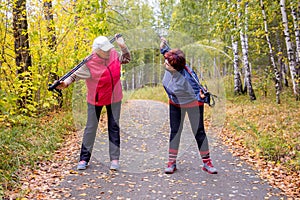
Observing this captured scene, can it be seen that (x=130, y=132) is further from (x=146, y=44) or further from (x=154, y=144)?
(x=146, y=44)

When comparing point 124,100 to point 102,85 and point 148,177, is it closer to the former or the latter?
point 102,85

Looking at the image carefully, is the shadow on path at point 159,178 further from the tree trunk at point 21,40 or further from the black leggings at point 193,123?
the tree trunk at point 21,40

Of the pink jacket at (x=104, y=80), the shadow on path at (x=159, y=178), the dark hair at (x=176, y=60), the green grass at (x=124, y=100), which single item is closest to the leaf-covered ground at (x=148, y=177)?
the shadow on path at (x=159, y=178)

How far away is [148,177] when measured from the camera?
17.4 ft

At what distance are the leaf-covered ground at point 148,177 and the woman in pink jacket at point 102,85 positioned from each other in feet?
1.27

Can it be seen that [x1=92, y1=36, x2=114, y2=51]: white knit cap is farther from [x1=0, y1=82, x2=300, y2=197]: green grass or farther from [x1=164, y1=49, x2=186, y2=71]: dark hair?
[x1=0, y1=82, x2=300, y2=197]: green grass

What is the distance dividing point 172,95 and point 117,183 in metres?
1.56

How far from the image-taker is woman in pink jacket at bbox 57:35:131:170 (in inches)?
212

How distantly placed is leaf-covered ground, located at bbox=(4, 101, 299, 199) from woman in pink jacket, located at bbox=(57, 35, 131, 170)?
388mm

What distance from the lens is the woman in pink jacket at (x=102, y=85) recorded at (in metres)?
5.38

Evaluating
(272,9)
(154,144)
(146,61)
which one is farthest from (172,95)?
(272,9)

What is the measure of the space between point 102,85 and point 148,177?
5.27 feet

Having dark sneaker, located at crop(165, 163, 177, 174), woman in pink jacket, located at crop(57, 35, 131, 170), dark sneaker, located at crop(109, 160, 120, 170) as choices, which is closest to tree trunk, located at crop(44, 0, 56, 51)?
woman in pink jacket, located at crop(57, 35, 131, 170)

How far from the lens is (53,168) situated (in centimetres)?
562
